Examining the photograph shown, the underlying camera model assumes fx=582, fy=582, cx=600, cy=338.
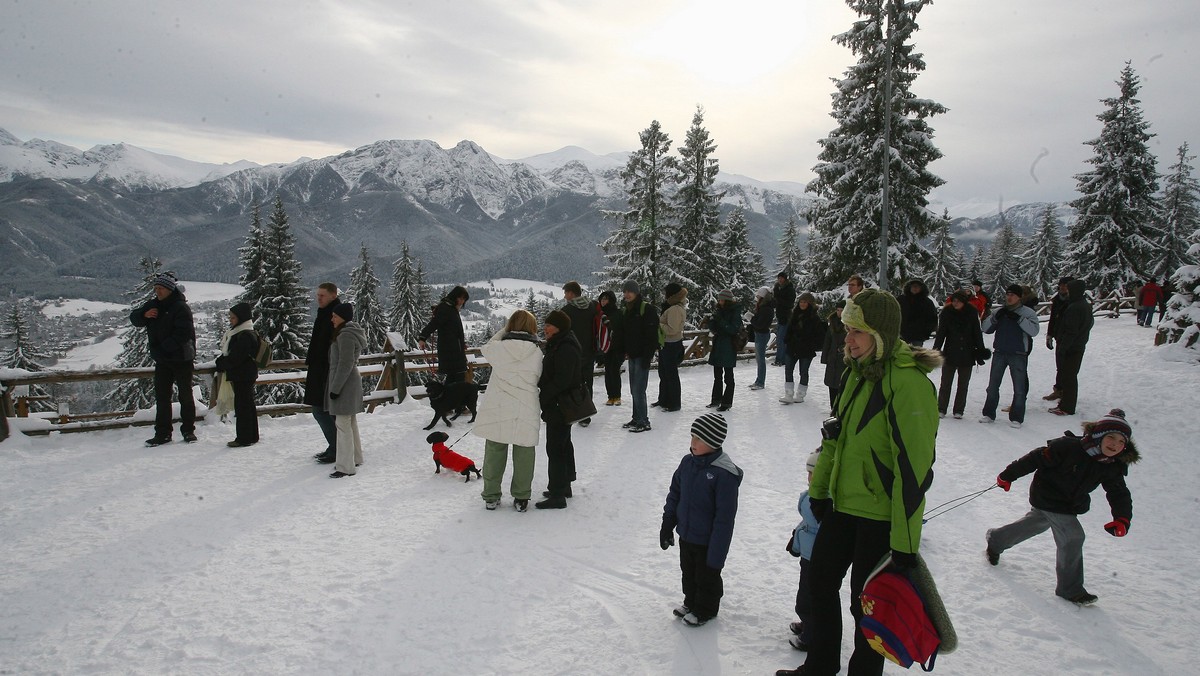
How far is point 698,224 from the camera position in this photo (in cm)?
2825

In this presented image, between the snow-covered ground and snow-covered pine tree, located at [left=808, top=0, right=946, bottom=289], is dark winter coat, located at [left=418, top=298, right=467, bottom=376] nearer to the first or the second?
the snow-covered ground

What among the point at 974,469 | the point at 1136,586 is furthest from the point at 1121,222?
the point at 1136,586

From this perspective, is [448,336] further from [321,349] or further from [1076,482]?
[1076,482]

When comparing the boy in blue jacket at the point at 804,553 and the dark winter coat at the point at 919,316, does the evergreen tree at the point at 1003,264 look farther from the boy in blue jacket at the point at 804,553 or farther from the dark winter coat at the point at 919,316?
the boy in blue jacket at the point at 804,553

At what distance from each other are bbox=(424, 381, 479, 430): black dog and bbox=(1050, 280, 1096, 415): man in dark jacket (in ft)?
29.5

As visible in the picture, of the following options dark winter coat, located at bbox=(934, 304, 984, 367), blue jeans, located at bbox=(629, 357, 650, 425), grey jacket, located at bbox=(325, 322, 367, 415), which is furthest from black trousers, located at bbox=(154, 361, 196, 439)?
dark winter coat, located at bbox=(934, 304, 984, 367)

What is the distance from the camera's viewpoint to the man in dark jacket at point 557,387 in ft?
19.0

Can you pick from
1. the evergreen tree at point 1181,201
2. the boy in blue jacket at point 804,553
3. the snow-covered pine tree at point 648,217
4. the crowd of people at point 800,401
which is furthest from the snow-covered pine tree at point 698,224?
the evergreen tree at point 1181,201

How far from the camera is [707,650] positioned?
3.66m

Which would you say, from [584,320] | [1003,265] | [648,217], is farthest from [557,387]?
[1003,265]

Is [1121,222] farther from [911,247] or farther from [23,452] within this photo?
[23,452]

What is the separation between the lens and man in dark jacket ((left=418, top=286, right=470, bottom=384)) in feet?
28.8

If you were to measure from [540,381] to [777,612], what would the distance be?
9.71 ft

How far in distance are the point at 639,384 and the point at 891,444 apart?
19.9ft
